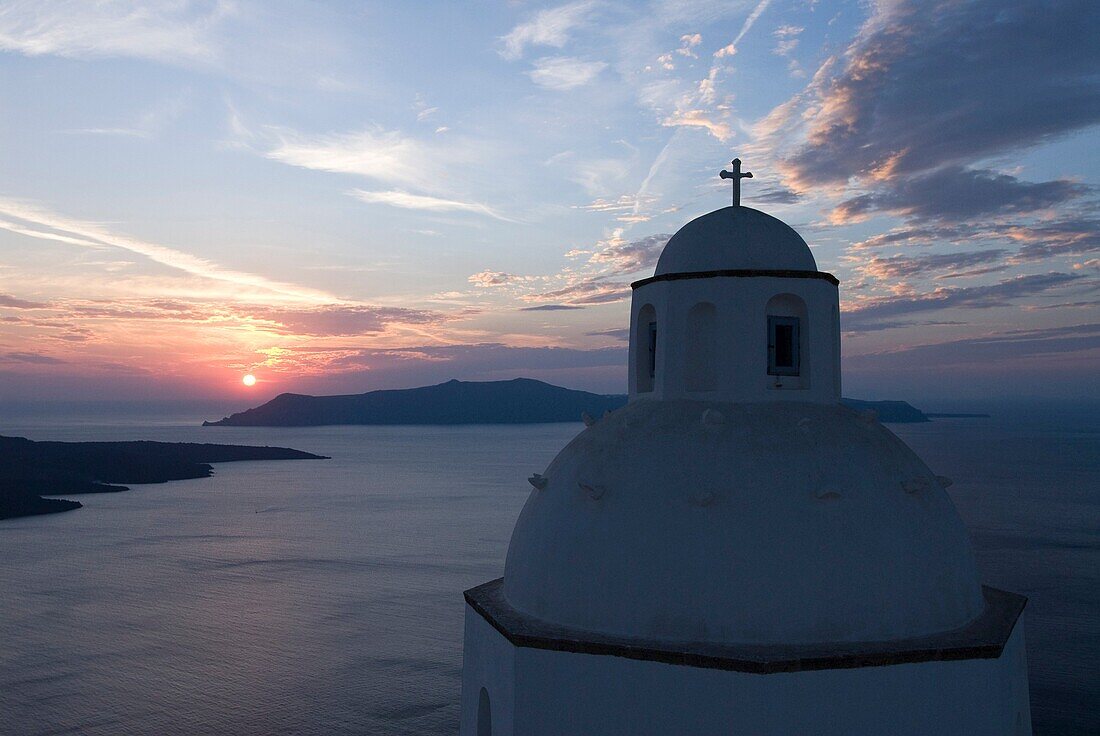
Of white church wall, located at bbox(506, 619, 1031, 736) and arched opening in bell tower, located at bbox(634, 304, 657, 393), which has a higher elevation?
arched opening in bell tower, located at bbox(634, 304, 657, 393)

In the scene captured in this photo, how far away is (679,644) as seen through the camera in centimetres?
906

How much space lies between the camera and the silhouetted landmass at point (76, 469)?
282 ft

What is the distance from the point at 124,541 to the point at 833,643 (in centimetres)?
6897

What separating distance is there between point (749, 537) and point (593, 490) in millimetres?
1968

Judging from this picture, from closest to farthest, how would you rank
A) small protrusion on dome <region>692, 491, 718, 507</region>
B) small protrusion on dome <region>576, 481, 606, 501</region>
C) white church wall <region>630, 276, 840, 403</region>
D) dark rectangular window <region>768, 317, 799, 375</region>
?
small protrusion on dome <region>692, 491, 718, 507</region> < small protrusion on dome <region>576, 481, 606, 501</region> < white church wall <region>630, 276, 840, 403</region> < dark rectangular window <region>768, 317, 799, 375</region>

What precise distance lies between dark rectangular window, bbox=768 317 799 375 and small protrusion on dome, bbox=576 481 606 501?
9.85ft

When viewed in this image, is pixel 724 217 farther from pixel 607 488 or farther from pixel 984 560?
pixel 984 560

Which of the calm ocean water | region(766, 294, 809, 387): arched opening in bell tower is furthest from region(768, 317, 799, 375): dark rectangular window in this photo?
the calm ocean water

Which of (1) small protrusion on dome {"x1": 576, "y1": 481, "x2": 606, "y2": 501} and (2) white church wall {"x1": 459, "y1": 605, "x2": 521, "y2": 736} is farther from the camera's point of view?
(1) small protrusion on dome {"x1": 576, "y1": 481, "x2": 606, "y2": 501}

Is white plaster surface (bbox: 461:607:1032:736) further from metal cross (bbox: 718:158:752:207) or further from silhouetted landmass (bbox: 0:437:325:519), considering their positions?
silhouetted landmass (bbox: 0:437:325:519)

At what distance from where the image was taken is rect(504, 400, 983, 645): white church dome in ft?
30.2

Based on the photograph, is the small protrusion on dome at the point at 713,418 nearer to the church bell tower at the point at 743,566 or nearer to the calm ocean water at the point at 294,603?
the church bell tower at the point at 743,566

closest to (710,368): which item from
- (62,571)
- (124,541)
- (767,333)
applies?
(767,333)

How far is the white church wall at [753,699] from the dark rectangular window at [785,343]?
13.4 ft
